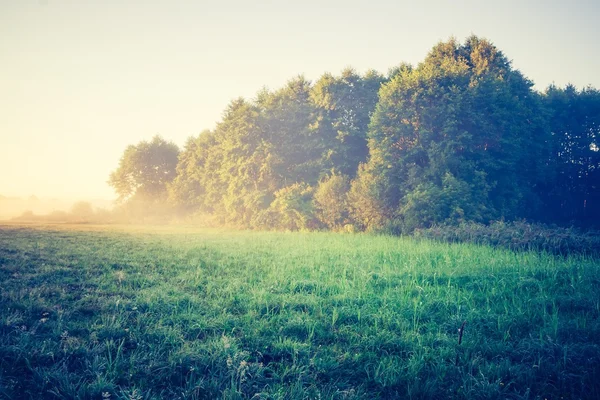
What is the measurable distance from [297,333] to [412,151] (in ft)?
68.4

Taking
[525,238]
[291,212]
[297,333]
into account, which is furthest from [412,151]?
[297,333]

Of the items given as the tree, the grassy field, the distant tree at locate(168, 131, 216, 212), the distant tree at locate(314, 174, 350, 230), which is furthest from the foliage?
the grassy field

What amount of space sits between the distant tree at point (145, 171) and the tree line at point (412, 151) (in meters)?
12.3

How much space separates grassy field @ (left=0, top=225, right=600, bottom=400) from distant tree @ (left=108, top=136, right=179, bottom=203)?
1812 inches

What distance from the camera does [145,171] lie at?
51531 millimetres

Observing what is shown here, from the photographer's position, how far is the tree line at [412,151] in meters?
22.8

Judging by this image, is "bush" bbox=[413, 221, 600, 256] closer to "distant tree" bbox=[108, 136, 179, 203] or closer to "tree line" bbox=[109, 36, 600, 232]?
"tree line" bbox=[109, 36, 600, 232]

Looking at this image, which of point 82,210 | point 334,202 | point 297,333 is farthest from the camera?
point 82,210

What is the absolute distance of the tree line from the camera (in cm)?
2284

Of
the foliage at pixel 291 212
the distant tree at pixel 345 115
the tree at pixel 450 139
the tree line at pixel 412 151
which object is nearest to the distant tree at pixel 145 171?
the tree line at pixel 412 151

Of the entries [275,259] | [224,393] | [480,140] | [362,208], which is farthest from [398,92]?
[224,393]

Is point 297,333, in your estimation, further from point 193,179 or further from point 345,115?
point 193,179

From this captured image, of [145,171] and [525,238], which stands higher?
[145,171]

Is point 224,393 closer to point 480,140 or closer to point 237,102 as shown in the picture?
point 480,140
